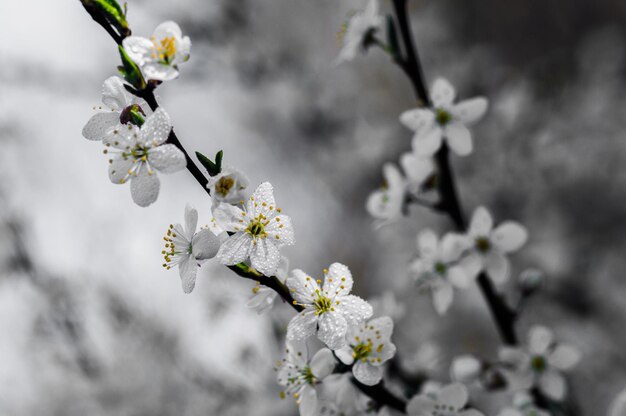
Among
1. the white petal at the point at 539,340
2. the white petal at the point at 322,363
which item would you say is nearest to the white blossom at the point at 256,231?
the white petal at the point at 322,363

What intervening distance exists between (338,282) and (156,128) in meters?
0.25

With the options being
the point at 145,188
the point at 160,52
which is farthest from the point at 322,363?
the point at 160,52

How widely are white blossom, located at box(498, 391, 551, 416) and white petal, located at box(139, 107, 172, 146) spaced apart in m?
0.65

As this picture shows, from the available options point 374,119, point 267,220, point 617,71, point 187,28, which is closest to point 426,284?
point 267,220

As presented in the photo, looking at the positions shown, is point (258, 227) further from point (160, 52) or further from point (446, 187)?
point (446, 187)

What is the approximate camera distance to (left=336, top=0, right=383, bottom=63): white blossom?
0.90m

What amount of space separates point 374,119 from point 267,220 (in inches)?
83.8

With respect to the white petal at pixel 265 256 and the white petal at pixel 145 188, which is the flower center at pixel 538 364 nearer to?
the white petal at pixel 265 256

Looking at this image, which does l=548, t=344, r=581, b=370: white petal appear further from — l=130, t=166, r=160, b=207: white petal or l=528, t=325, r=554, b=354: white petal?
l=130, t=166, r=160, b=207: white petal

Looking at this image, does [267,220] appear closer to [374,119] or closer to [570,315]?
[570,315]

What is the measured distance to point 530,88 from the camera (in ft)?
6.43

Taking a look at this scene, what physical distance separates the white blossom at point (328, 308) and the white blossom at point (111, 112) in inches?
9.6

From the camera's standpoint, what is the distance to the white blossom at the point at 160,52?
486 millimetres

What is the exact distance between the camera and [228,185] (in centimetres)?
48
